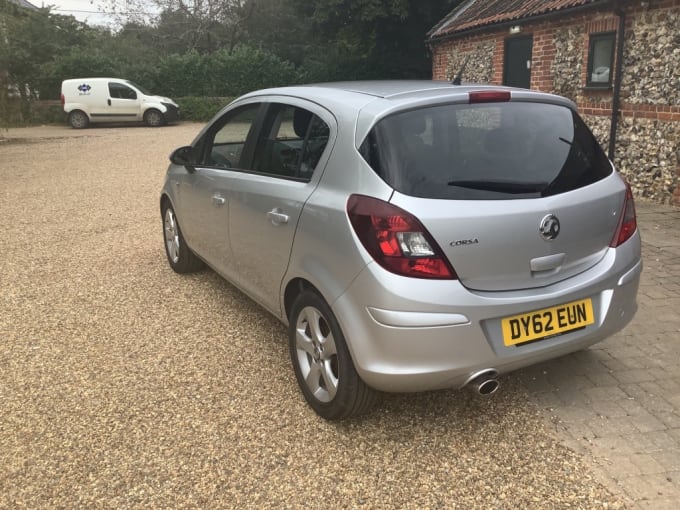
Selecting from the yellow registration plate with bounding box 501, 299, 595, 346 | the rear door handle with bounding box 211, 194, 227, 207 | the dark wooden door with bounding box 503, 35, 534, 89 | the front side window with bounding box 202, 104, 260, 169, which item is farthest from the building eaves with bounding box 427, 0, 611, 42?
the yellow registration plate with bounding box 501, 299, 595, 346

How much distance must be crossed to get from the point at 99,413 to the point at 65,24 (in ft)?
101

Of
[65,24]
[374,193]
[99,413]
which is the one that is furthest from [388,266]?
[65,24]

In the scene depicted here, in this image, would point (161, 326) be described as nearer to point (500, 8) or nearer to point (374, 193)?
point (374, 193)

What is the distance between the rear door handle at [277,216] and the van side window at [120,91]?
2213 cm

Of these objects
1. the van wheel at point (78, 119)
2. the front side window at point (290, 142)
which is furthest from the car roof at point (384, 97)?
the van wheel at point (78, 119)

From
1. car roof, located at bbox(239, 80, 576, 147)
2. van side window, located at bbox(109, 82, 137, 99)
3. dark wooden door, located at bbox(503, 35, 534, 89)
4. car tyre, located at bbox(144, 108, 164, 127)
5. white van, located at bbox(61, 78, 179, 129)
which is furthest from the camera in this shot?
car tyre, located at bbox(144, 108, 164, 127)

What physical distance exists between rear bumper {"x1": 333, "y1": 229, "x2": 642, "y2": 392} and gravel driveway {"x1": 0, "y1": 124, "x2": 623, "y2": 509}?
0.41 meters

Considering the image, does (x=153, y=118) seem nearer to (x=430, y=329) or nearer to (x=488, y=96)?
Result: (x=488, y=96)

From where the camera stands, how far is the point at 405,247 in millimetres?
2623

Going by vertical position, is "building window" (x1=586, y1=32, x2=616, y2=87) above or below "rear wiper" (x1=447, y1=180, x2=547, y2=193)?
above

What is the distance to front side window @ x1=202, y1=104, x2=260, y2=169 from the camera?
13.5 ft

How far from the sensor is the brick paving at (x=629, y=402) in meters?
2.68

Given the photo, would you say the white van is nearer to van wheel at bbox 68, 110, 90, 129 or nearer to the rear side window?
van wheel at bbox 68, 110, 90, 129

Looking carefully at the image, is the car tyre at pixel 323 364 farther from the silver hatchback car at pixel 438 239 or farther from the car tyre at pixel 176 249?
the car tyre at pixel 176 249
